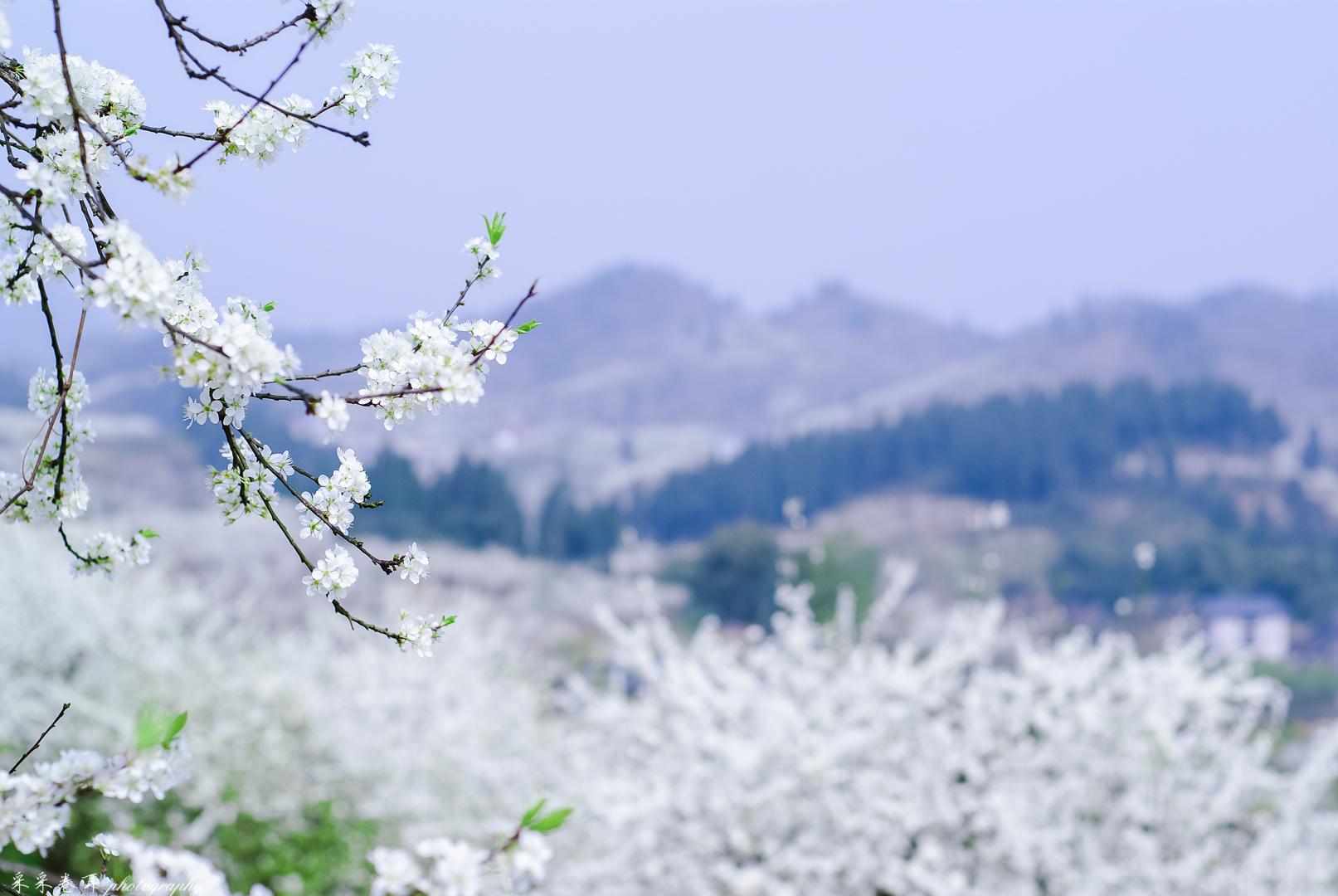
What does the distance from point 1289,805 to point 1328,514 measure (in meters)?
51.8

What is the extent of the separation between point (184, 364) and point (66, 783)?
55cm

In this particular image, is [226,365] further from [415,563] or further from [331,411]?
[415,563]

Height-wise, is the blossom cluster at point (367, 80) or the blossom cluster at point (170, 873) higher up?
the blossom cluster at point (367, 80)

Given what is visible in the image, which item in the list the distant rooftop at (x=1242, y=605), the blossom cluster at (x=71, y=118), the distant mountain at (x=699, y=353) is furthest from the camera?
the distant mountain at (x=699, y=353)

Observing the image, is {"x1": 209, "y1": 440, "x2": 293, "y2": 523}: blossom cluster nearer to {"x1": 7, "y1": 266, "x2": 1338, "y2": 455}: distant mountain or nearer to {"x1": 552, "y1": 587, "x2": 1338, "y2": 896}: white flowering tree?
{"x1": 552, "y1": 587, "x2": 1338, "y2": 896}: white flowering tree

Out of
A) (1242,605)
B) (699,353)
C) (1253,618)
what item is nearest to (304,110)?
(1253,618)

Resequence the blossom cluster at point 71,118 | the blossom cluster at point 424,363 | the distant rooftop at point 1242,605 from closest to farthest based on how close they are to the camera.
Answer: the blossom cluster at point 71,118
the blossom cluster at point 424,363
the distant rooftop at point 1242,605

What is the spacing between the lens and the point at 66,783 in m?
1.29

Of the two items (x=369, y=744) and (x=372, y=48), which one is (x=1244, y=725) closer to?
(x=369, y=744)

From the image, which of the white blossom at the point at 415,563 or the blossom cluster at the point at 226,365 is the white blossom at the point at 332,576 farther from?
the blossom cluster at the point at 226,365

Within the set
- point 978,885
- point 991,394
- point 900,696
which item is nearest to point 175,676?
point 900,696

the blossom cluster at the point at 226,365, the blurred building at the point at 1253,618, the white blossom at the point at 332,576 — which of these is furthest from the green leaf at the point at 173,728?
the blurred building at the point at 1253,618

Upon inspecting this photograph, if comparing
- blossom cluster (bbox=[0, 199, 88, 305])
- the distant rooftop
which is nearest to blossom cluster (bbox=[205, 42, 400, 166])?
blossom cluster (bbox=[0, 199, 88, 305])

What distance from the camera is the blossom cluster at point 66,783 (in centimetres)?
126
